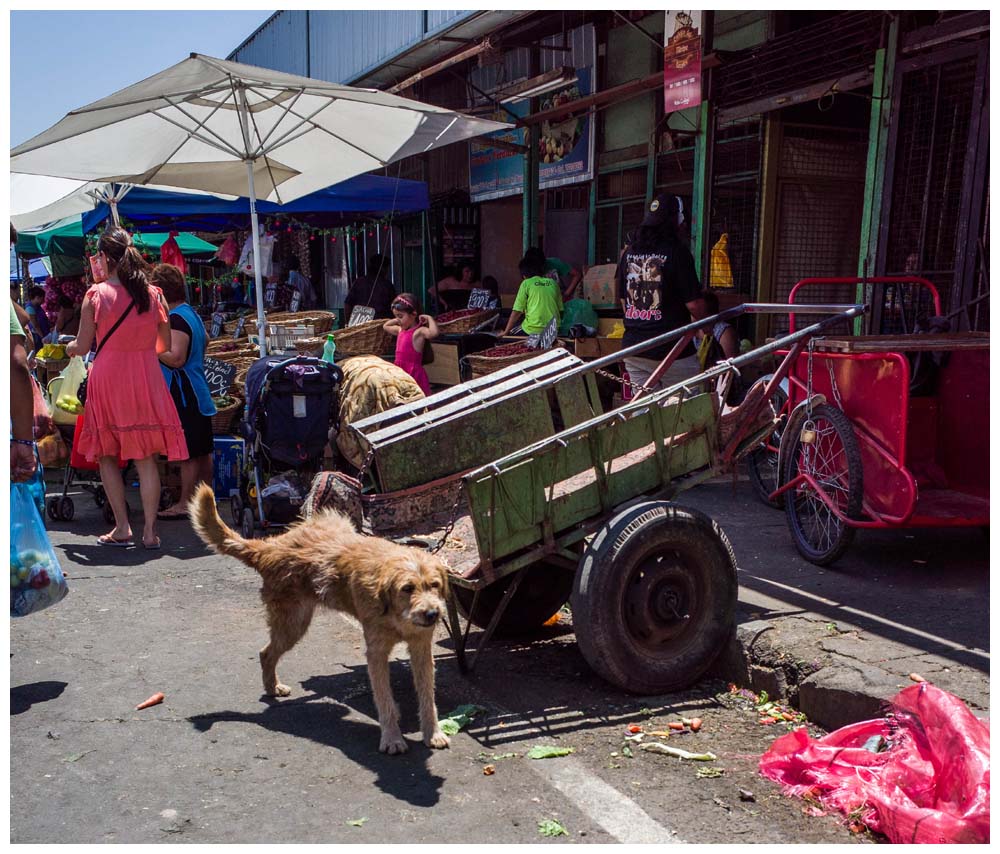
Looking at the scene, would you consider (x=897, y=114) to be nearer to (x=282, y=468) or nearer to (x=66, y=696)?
(x=282, y=468)

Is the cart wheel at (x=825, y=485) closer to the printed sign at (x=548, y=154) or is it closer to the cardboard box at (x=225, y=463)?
the cardboard box at (x=225, y=463)

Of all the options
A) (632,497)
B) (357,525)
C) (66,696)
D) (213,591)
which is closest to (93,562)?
(213,591)

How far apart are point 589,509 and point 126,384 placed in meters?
4.03

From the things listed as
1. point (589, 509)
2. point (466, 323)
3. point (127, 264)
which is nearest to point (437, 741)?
point (589, 509)

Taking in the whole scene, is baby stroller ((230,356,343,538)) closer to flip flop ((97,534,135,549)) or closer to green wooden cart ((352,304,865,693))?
flip flop ((97,534,135,549))

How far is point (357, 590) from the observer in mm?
3713

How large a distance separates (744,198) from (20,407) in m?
7.67

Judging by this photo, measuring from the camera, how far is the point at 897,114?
7570mm

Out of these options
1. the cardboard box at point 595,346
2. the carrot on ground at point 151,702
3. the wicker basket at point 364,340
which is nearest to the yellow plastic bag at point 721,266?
the cardboard box at point 595,346

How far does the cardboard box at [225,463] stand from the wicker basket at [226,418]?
11 cm

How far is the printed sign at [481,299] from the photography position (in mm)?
13180

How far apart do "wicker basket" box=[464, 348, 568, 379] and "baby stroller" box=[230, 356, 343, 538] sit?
265 centimetres

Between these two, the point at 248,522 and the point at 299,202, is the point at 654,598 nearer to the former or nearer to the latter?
the point at 248,522

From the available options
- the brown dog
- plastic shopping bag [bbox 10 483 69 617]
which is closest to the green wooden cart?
the brown dog
